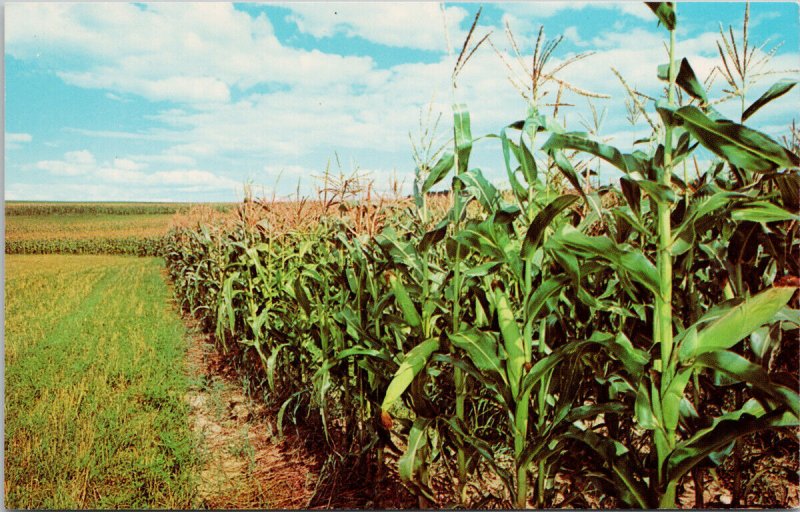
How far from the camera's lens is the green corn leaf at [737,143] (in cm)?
124

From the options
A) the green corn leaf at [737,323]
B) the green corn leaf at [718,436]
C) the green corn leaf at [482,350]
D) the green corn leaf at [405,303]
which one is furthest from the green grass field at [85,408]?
the green corn leaf at [737,323]

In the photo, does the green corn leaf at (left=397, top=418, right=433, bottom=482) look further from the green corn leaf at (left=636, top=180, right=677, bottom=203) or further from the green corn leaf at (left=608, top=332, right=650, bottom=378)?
the green corn leaf at (left=636, top=180, right=677, bottom=203)

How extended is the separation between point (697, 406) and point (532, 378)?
654 mm

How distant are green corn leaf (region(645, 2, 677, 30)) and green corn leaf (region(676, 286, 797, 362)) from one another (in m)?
0.67

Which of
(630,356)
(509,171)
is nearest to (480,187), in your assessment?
(509,171)

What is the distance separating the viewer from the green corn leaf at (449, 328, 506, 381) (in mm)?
1600

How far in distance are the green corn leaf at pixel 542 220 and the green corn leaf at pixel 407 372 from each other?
0.42 m

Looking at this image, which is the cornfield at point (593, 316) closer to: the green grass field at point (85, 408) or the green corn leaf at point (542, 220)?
the green corn leaf at point (542, 220)

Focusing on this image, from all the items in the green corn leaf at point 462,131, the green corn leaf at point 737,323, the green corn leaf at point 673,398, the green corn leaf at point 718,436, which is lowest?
the green corn leaf at point 718,436

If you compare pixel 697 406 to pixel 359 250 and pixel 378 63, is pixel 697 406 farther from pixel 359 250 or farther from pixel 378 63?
pixel 378 63

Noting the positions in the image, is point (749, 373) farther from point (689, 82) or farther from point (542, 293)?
point (689, 82)

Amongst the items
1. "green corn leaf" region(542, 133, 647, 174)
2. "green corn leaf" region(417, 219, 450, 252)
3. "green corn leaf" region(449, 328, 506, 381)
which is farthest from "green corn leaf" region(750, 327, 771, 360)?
"green corn leaf" region(417, 219, 450, 252)

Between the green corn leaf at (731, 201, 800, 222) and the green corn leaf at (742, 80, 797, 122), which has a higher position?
the green corn leaf at (742, 80, 797, 122)

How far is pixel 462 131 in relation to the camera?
1.72 metres
